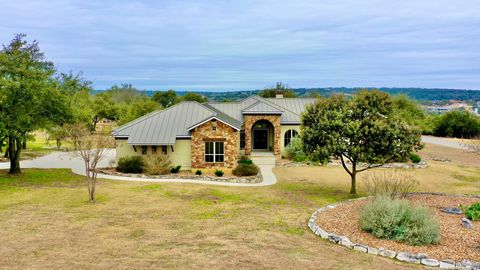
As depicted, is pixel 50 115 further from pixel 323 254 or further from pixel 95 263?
pixel 323 254

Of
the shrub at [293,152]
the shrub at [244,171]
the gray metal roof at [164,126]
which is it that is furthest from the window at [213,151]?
the shrub at [293,152]

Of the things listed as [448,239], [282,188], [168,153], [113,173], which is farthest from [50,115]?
[448,239]

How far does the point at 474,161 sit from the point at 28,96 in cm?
3618

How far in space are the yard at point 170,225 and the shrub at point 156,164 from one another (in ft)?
9.85

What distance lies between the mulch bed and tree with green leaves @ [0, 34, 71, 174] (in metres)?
18.5

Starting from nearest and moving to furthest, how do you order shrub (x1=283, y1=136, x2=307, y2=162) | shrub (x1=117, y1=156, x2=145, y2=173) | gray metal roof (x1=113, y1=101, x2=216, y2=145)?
shrub (x1=117, y1=156, x2=145, y2=173) → gray metal roof (x1=113, y1=101, x2=216, y2=145) → shrub (x1=283, y1=136, x2=307, y2=162)

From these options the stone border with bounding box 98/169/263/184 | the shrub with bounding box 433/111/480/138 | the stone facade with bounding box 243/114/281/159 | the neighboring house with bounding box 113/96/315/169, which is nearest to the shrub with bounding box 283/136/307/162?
the stone facade with bounding box 243/114/281/159

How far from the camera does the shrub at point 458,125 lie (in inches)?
2303

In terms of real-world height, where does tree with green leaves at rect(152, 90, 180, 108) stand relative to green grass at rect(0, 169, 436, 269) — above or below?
above

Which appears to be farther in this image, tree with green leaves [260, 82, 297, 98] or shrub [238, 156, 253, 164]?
tree with green leaves [260, 82, 297, 98]

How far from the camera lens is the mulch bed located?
40.7 feet

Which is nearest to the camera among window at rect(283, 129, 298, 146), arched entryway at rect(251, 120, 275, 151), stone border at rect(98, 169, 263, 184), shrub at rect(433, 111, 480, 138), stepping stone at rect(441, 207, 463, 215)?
stepping stone at rect(441, 207, 463, 215)

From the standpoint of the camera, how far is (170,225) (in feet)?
51.0

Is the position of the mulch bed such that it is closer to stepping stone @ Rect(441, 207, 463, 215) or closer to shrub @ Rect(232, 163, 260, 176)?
stepping stone @ Rect(441, 207, 463, 215)
